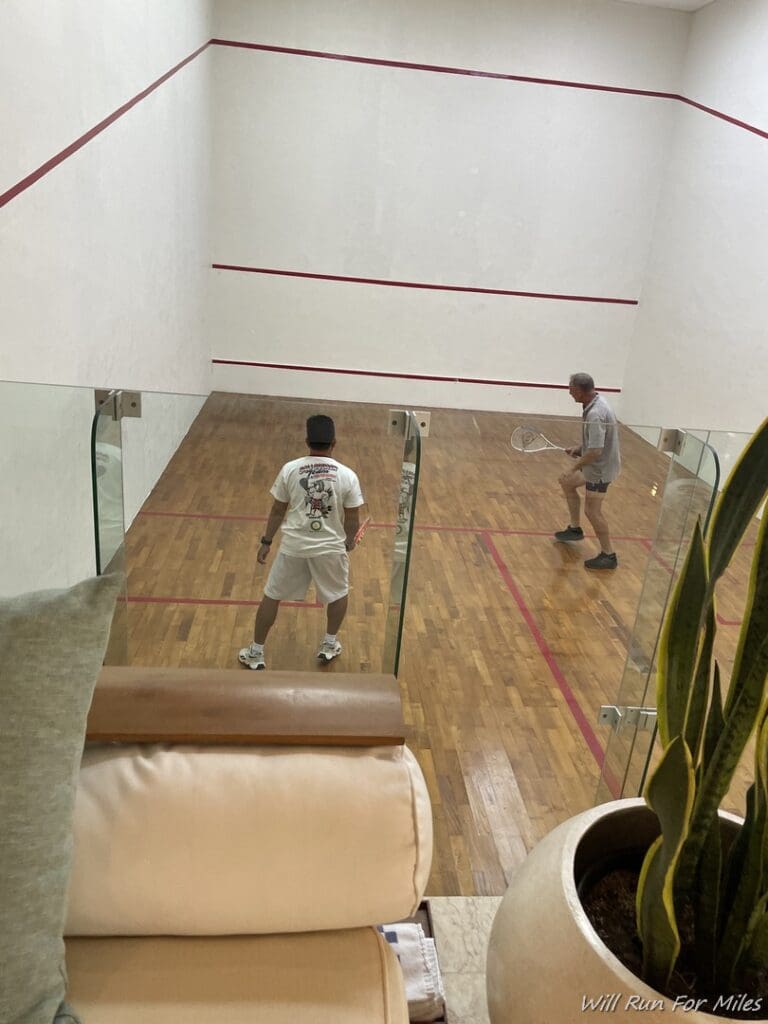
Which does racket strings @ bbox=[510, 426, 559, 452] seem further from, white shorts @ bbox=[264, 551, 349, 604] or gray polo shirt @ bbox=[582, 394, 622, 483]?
white shorts @ bbox=[264, 551, 349, 604]

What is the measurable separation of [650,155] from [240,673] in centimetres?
590

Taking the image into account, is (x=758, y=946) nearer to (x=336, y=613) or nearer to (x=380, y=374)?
(x=336, y=613)

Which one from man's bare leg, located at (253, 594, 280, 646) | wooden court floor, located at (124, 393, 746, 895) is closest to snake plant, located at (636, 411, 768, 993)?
wooden court floor, located at (124, 393, 746, 895)

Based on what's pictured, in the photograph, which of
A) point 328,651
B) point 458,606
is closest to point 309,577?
point 328,651

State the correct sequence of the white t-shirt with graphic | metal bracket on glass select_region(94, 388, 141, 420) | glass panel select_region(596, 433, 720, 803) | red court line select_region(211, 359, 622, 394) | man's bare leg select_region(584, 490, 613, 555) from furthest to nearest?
red court line select_region(211, 359, 622, 394), man's bare leg select_region(584, 490, 613, 555), the white t-shirt with graphic, glass panel select_region(596, 433, 720, 803), metal bracket on glass select_region(94, 388, 141, 420)

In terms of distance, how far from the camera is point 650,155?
577 centimetres

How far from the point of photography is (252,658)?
2373mm

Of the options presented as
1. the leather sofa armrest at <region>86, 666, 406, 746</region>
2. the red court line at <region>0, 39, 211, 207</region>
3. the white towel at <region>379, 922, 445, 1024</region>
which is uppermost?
the red court line at <region>0, 39, 211, 207</region>

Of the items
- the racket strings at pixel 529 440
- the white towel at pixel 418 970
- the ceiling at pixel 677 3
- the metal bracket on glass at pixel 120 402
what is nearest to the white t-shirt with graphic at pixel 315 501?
the metal bracket on glass at pixel 120 402

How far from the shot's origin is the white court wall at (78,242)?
1808 mm

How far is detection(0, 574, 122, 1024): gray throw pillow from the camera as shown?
79 cm

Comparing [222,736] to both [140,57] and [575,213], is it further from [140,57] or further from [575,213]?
[575,213]

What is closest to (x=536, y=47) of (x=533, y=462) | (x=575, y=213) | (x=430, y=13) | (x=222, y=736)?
(x=430, y=13)

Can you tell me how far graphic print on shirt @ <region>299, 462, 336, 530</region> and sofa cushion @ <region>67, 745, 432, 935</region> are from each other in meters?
0.96
